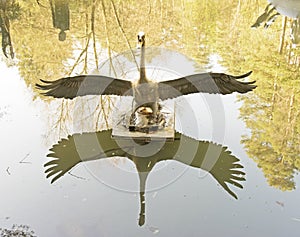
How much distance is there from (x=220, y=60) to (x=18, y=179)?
2923 millimetres

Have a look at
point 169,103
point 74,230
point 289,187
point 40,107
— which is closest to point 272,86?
point 169,103

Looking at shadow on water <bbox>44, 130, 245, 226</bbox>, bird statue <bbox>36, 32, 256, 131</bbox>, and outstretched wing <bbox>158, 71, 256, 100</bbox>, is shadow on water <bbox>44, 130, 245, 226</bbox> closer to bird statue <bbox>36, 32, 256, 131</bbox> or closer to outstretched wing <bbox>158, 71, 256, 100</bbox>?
bird statue <bbox>36, 32, 256, 131</bbox>

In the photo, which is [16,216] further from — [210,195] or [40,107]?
[40,107]

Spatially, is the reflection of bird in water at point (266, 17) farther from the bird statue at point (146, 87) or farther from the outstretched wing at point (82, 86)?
the outstretched wing at point (82, 86)

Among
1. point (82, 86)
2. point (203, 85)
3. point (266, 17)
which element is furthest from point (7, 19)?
point (203, 85)

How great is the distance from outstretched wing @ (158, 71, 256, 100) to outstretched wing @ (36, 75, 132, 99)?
1.07 ft

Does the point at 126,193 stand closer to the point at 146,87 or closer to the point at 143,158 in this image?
the point at 143,158

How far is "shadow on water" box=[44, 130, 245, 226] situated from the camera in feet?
9.79

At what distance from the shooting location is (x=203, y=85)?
3217mm

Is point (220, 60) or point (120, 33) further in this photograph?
point (120, 33)

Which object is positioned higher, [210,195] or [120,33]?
[120,33]

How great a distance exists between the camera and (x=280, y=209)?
2.62 metres

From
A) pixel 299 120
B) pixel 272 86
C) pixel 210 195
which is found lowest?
pixel 210 195

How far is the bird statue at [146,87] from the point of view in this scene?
3188 millimetres
